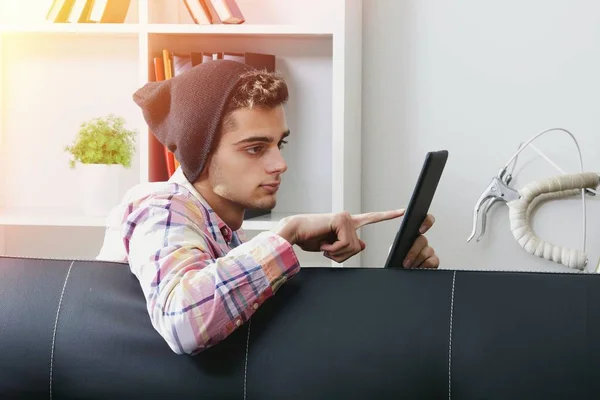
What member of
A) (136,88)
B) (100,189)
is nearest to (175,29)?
(136,88)

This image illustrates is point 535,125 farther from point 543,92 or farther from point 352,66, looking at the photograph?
point 352,66

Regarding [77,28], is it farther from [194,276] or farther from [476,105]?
[194,276]

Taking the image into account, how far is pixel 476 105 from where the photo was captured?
2.50 metres

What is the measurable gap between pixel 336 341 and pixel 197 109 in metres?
0.47

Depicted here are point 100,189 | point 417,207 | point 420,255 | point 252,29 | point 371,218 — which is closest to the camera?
point 417,207

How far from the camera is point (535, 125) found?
2453 millimetres

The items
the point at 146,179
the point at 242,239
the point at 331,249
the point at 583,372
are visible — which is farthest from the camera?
the point at 146,179

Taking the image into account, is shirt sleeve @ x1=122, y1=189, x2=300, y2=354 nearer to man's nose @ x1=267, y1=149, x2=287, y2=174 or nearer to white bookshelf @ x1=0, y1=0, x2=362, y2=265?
man's nose @ x1=267, y1=149, x2=287, y2=174

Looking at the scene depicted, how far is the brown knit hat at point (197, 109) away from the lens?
1.38 meters

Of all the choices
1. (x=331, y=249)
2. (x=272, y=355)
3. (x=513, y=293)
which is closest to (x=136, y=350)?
(x=272, y=355)

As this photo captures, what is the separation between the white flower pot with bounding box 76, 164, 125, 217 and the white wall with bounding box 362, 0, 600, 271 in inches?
29.4

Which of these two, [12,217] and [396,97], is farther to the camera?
[396,97]

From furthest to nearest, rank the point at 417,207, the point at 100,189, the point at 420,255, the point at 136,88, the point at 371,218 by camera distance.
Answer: the point at 136,88 → the point at 100,189 → the point at 420,255 → the point at 371,218 → the point at 417,207

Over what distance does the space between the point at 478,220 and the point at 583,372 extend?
1.46 metres
